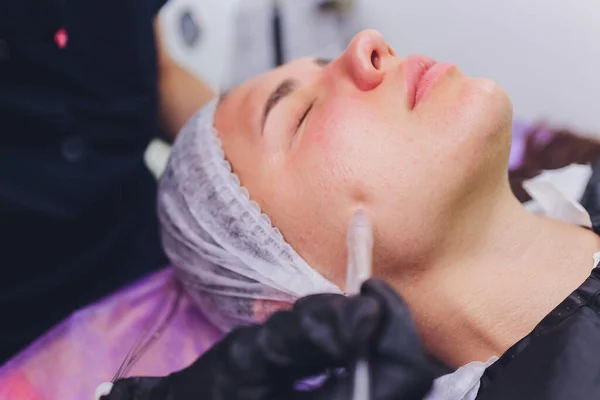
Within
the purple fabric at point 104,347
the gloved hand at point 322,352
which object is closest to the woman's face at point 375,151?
the gloved hand at point 322,352

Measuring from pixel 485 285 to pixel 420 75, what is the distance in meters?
0.35

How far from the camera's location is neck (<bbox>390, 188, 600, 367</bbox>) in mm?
916

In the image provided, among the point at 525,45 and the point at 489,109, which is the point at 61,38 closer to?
the point at 489,109

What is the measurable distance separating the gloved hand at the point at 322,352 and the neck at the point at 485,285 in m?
0.18

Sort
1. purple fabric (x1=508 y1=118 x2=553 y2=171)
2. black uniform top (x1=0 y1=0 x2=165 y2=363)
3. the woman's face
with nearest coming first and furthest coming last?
the woman's face, black uniform top (x1=0 y1=0 x2=165 y2=363), purple fabric (x1=508 y1=118 x2=553 y2=171)

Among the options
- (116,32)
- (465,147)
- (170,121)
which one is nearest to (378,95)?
(465,147)

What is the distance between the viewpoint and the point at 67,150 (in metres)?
1.21

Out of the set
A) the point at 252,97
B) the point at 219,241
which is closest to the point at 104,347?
the point at 219,241

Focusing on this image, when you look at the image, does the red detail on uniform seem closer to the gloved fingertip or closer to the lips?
the lips

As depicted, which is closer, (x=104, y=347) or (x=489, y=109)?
(x=489, y=109)

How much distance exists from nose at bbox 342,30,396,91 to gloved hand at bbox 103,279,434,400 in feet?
1.19

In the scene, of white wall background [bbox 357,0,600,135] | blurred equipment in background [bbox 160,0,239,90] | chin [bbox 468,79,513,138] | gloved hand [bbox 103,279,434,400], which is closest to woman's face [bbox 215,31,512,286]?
chin [bbox 468,79,513,138]

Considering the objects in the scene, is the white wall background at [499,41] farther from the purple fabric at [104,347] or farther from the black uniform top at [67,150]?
the purple fabric at [104,347]

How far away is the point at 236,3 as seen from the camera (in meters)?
1.91
